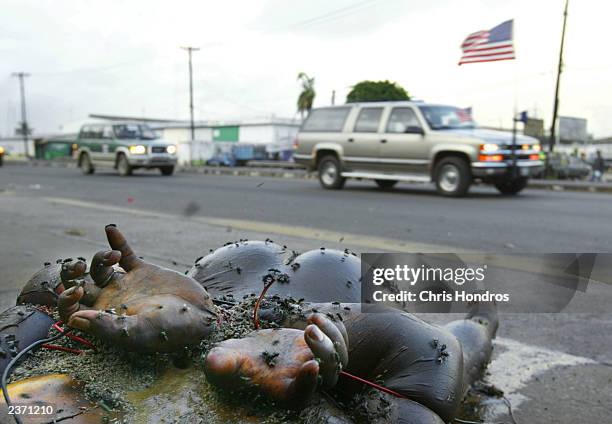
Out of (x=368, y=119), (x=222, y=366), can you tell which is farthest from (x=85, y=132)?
(x=222, y=366)

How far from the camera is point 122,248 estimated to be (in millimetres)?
1651

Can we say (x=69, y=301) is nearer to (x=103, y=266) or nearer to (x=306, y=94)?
(x=103, y=266)

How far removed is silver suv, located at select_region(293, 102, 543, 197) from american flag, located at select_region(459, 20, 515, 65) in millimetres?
9470

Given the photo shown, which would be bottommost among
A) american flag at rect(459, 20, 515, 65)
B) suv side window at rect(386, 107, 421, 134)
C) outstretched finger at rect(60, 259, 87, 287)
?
outstretched finger at rect(60, 259, 87, 287)

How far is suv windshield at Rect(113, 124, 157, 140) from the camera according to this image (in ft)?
69.9

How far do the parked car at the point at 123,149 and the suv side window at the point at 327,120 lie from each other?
7.41 meters

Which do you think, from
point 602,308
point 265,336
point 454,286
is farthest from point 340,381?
point 602,308

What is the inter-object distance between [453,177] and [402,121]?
1.60 metres

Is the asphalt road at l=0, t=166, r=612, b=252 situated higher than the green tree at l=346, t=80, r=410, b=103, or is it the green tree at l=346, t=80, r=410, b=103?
the green tree at l=346, t=80, r=410, b=103

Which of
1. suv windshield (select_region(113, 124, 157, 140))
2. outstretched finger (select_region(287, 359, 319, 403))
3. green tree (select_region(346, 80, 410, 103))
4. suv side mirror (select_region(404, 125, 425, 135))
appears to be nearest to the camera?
outstretched finger (select_region(287, 359, 319, 403))

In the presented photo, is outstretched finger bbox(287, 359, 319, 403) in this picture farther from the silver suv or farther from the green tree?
the silver suv

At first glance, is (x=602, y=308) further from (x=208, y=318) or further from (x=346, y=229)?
(x=346, y=229)

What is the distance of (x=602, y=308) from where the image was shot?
3650 mm

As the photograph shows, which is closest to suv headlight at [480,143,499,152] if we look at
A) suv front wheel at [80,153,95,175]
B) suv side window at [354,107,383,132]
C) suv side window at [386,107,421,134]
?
suv side window at [386,107,421,134]
